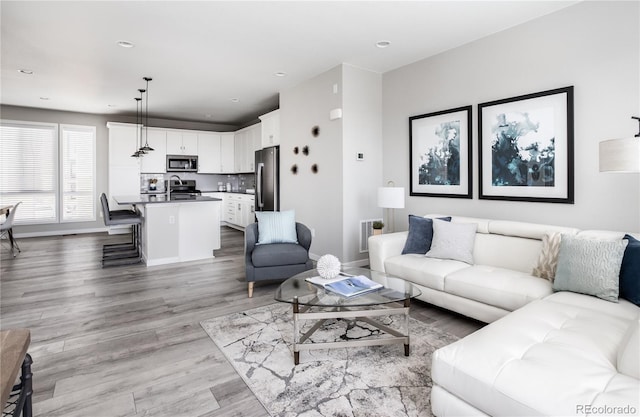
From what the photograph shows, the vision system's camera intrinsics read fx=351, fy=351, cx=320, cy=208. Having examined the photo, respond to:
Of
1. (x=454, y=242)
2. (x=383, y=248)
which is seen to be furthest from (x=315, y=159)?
(x=454, y=242)

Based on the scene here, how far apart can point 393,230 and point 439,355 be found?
323cm

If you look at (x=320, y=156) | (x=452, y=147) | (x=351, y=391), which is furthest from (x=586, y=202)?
(x=320, y=156)

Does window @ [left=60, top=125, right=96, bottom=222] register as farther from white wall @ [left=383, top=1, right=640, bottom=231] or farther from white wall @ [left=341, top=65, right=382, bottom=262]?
white wall @ [left=383, top=1, right=640, bottom=231]

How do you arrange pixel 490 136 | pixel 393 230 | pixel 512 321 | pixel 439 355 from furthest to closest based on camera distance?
pixel 393 230, pixel 490 136, pixel 512 321, pixel 439 355

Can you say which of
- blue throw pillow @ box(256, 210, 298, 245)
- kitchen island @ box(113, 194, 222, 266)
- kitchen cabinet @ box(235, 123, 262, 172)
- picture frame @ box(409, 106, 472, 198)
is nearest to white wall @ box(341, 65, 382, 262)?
picture frame @ box(409, 106, 472, 198)

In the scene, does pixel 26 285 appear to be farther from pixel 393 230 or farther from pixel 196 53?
pixel 393 230

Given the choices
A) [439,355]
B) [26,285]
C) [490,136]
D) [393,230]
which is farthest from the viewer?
[393,230]

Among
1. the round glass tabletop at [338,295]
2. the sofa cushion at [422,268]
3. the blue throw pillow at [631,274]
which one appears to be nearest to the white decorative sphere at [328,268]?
the round glass tabletop at [338,295]

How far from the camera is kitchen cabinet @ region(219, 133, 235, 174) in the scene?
29.9 feet

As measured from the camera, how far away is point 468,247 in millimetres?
3314

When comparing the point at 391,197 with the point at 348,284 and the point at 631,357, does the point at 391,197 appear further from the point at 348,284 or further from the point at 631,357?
the point at 631,357

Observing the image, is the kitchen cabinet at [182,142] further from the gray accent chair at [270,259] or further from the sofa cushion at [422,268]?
the sofa cushion at [422,268]

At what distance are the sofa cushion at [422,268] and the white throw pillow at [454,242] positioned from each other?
7 centimetres

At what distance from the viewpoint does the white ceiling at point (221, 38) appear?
317 centimetres
